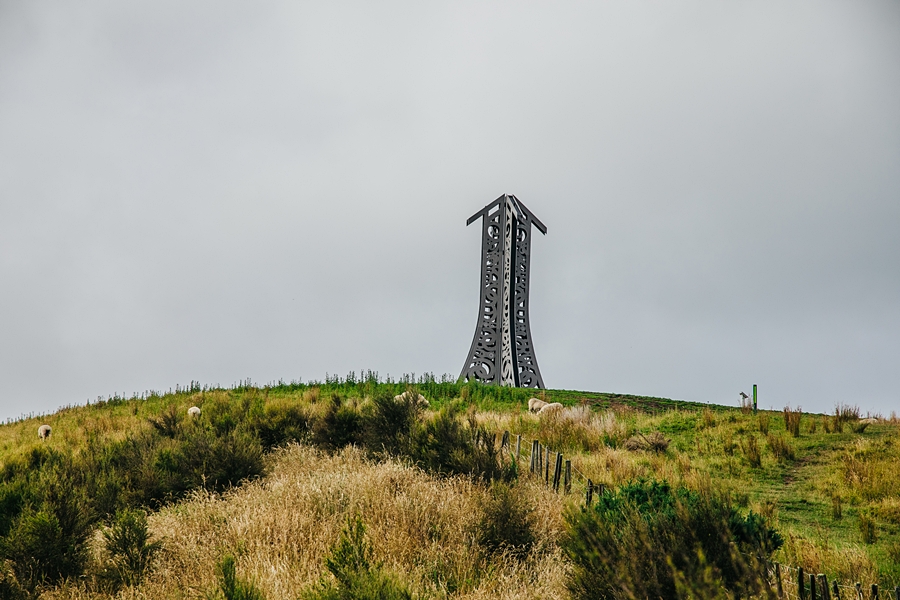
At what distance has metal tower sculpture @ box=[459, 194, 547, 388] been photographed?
858 inches

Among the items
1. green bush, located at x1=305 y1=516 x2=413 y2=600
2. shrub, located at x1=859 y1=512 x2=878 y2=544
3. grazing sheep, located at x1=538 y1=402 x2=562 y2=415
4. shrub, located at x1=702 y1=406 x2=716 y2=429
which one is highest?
grazing sheep, located at x1=538 y1=402 x2=562 y2=415

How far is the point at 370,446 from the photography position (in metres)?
9.56

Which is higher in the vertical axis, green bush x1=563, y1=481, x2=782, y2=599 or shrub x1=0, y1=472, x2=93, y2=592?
green bush x1=563, y1=481, x2=782, y2=599

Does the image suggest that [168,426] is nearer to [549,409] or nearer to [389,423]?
[389,423]

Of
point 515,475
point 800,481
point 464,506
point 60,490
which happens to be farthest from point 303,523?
point 800,481

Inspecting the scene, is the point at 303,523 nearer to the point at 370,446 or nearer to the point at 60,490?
the point at 60,490

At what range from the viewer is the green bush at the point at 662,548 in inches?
160

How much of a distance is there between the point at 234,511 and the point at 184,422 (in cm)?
627

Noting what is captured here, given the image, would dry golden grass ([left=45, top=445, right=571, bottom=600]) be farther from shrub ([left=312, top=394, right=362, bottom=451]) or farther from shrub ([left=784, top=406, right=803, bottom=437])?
shrub ([left=784, top=406, right=803, bottom=437])

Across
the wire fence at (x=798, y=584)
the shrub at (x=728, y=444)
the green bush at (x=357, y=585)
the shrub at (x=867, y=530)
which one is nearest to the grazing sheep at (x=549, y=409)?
the shrub at (x=728, y=444)

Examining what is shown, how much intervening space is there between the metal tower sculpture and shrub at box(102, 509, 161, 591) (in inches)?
639

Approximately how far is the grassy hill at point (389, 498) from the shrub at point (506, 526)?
2cm

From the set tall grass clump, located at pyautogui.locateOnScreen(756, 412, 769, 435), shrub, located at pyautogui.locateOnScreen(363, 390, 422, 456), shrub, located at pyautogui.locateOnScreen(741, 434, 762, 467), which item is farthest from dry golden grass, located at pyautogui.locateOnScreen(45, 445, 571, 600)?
tall grass clump, located at pyautogui.locateOnScreen(756, 412, 769, 435)

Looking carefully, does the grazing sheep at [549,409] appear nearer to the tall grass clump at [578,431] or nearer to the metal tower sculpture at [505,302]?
the tall grass clump at [578,431]
